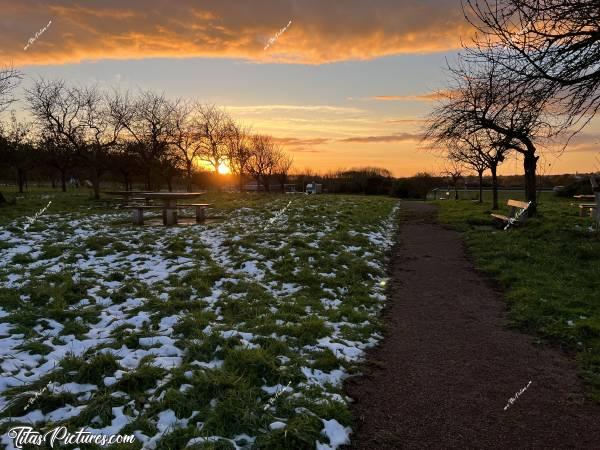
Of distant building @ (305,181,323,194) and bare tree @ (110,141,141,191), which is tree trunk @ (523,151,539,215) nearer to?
bare tree @ (110,141,141,191)

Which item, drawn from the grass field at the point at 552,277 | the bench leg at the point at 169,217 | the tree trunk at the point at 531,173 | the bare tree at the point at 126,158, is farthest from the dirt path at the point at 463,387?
the bare tree at the point at 126,158

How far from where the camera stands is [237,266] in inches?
335

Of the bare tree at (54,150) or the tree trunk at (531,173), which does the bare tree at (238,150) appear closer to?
the bare tree at (54,150)

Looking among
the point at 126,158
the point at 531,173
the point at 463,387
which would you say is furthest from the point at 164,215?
the point at 126,158

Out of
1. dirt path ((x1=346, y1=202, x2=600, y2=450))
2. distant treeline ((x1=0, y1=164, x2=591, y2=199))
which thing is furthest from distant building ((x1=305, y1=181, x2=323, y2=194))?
dirt path ((x1=346, y1=202, x2=600, y2=450))

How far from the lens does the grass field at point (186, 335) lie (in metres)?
3.54

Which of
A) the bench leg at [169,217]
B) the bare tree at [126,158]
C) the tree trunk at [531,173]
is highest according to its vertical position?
the bare tree at [126,158]

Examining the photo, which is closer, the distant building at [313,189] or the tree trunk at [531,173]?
the tree trunk at [531,173]

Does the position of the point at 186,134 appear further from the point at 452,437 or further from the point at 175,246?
the point at 452,437

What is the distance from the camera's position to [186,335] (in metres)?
5.23

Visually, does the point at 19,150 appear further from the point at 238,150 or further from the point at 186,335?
the point at 186,335

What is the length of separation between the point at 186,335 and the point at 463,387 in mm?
3231

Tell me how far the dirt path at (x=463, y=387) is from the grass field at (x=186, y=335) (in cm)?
32

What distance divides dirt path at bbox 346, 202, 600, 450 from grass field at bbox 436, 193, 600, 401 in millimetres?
317
